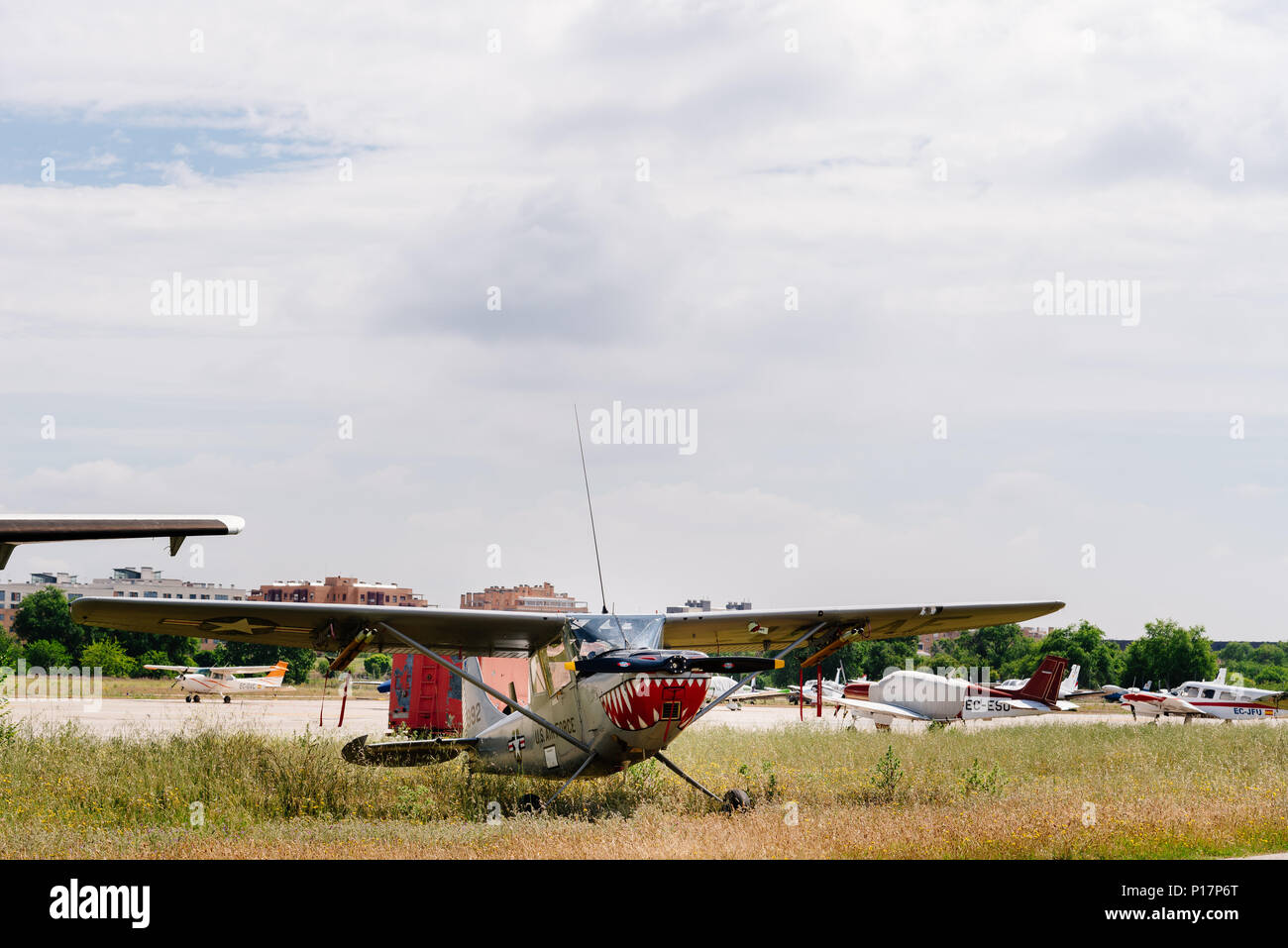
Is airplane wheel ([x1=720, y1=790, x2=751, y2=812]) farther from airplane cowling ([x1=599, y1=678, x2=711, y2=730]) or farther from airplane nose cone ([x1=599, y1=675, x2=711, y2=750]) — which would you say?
airplane cowling ([x1=599, y1=678, x2=711, y2=730])

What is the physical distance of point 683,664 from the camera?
12445mm

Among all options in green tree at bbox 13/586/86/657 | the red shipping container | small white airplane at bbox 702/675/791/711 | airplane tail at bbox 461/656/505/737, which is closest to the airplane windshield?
airplane tail at bbox 461/656/505/737

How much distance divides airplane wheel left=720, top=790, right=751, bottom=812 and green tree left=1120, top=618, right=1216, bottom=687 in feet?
302

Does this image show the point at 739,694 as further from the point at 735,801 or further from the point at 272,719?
the point at 735,801

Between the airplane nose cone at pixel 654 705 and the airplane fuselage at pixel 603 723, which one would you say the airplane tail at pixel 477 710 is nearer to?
the airplane fuselage at pixel 603 723

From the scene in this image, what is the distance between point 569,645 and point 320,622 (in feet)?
11.1

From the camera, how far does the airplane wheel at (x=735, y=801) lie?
14.1 m

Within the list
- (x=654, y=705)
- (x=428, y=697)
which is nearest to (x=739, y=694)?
(x=428, y=697)

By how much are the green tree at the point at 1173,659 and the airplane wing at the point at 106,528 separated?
99798 mm

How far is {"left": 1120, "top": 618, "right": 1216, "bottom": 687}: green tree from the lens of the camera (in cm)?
9494
